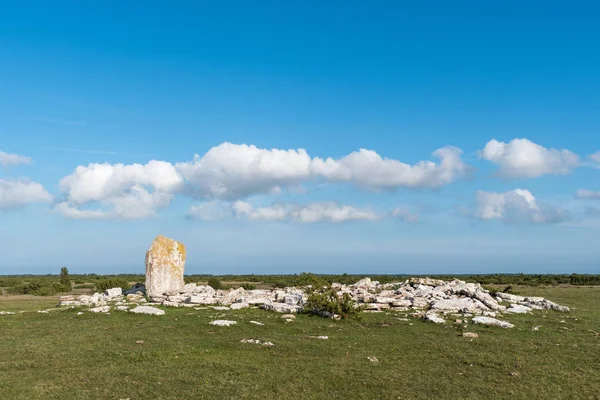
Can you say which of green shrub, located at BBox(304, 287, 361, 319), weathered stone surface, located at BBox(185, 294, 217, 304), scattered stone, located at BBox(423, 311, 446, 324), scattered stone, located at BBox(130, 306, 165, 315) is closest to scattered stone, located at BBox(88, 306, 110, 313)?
scattered stone, located at BBox(130, 306, 165, 315)

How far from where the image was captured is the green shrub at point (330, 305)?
2497cm

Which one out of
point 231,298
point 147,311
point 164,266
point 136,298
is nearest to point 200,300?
point 231,298

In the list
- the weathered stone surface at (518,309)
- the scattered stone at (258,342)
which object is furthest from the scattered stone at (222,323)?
the weathered stone surface at (518,309)

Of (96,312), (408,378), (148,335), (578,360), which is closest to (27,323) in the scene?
(96,312)

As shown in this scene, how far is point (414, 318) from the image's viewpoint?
2505 centimetres

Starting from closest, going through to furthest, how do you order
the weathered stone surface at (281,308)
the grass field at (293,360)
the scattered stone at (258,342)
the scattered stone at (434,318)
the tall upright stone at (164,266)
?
the grass field at (293,360)
the scattered stone at (258,342)
the scattered stone at (434,318)
the weathered stone surface at (281,308)
the tall upright stone at (164,266)

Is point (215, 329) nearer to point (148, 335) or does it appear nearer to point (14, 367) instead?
point (148, 335)

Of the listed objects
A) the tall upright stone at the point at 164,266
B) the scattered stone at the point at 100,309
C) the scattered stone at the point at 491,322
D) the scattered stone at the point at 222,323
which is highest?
the tall upright stone at the point at 164,266

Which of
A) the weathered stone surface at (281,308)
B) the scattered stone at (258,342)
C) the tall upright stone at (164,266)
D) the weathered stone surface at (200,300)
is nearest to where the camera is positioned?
the scattered stone at (258,342)

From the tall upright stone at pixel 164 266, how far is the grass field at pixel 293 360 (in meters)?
10.4

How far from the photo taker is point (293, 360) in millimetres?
15734

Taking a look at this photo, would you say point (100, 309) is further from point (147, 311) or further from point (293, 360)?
point (293, 360)

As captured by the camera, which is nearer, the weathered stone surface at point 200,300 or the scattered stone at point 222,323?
the scattered stone at point 222,323

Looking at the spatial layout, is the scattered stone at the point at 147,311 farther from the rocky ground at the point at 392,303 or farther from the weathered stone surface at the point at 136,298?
the weathered stone surface at the point at 136,298
